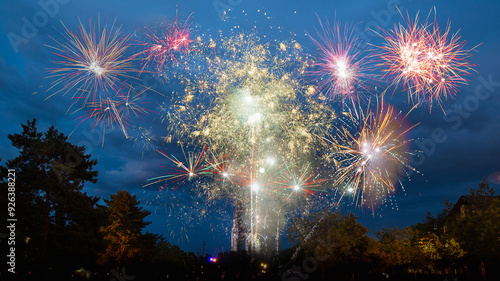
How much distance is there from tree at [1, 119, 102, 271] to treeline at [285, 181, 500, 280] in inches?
617

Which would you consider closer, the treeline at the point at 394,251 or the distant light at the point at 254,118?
the treeline at the point at 394,251

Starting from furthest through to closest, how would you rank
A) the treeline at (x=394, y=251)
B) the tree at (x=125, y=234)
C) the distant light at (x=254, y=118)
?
the tree at (x=125, y=234)
the distant light at (x=254, y=118)
the treeline at (x=394, y=251)

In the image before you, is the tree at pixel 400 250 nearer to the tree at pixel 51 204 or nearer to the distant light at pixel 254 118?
the distant light at pixel 254 118

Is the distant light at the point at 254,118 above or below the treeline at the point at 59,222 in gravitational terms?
above

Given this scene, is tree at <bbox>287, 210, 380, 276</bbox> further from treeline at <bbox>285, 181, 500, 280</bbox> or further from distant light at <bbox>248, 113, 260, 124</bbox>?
distant light at <bbox>248, 113, 260, 124</bbox>

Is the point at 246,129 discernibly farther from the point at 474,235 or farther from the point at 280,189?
the point at 474,235

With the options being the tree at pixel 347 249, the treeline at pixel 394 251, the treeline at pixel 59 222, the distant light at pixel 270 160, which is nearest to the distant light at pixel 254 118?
the distant light at pixel 270 160

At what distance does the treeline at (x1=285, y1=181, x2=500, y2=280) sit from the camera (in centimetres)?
2260

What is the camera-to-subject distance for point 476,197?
38875mm

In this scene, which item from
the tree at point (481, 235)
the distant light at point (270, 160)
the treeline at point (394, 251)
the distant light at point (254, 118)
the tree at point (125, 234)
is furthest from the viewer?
the distant light at point (270, 160)

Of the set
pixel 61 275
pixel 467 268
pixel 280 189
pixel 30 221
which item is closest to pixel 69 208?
pixel 30 221

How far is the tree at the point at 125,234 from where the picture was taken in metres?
31.2

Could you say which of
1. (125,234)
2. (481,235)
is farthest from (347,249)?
(125,234)

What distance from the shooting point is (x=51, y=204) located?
1003 inches
